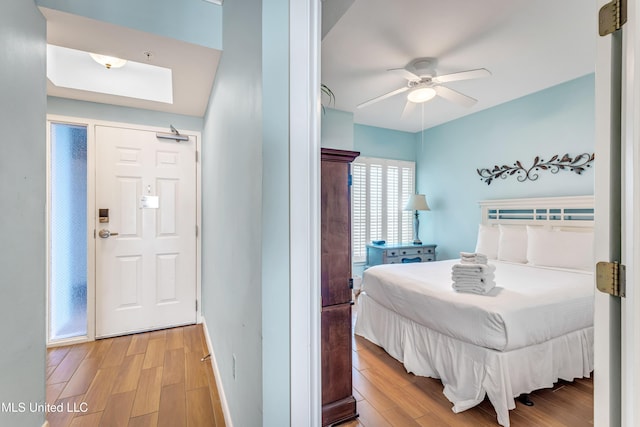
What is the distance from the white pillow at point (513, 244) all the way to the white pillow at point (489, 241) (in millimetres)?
78

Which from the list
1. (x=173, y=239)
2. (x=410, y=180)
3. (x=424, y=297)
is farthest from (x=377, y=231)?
(x=173, y=239)

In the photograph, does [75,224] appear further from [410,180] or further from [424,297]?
[410,180]

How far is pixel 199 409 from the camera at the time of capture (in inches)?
69.6

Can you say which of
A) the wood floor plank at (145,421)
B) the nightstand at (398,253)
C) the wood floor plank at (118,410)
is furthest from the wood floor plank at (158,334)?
the nightstand at (398,253)

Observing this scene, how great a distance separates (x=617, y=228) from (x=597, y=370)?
0.40 m

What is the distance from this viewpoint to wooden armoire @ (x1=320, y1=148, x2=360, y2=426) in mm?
1688

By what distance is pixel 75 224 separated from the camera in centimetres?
265

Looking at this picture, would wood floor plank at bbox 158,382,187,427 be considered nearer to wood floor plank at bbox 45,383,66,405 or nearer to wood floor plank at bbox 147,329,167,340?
wood floor plank at bbox 45,383,66,405

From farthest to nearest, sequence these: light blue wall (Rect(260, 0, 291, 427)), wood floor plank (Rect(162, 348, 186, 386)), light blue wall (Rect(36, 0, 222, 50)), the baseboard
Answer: wood floor plank (Rect(162, 348, 186, 386)) < the baseboard < light blue wall (Rect(36, 0, 222, 50)) < light blue wall (Rect(260, 0, 291, 427))

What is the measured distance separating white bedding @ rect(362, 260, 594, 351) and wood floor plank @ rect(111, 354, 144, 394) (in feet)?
Result: 6.74

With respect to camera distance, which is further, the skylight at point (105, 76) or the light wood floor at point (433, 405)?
the skylight at point (105, 76)

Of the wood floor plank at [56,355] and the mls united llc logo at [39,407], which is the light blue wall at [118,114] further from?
the mls united llc logo at [39,407]

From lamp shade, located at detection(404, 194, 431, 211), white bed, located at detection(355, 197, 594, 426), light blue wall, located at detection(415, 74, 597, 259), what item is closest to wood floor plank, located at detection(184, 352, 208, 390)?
white bed, located at detection(355, 197, 594, 426)

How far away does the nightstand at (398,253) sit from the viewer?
4117mm
